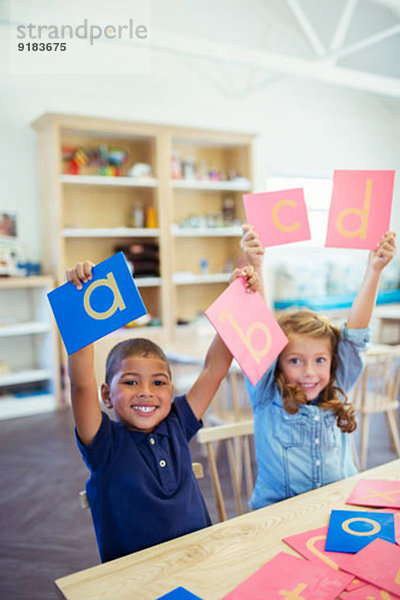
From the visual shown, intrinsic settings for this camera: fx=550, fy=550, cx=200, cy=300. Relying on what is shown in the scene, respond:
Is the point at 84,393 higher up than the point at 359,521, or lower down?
higher up

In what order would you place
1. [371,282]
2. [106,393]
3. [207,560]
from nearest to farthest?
[207,560], [106,393], [371,282]

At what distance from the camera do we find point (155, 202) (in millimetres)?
5230

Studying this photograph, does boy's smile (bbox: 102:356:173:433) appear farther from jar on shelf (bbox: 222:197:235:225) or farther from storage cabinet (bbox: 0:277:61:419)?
jar on shelf (bbox: 222:197:235:225)

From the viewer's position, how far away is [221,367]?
4.53 ft

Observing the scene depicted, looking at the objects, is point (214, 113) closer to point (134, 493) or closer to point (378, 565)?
point (134, 493)

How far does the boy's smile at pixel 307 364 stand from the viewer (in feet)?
4.82

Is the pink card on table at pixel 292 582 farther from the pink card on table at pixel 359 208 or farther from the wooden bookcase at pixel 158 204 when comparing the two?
the wooden bookcase at pixel 158 204

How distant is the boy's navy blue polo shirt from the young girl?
0.32 m

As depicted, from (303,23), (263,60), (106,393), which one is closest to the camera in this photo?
(106,393)

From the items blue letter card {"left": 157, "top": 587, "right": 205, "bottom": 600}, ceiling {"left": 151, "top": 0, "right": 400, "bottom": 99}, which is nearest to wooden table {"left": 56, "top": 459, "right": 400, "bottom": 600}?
blue letter card {"left": 157, "top": 587, "right": 205, "bottom": 600}

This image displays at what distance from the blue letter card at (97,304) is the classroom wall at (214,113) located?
411cm

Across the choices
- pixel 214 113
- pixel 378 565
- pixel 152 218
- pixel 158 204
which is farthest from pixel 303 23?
pixel 378 565

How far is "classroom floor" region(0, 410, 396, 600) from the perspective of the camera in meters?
2.25

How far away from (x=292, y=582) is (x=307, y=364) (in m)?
0.66
